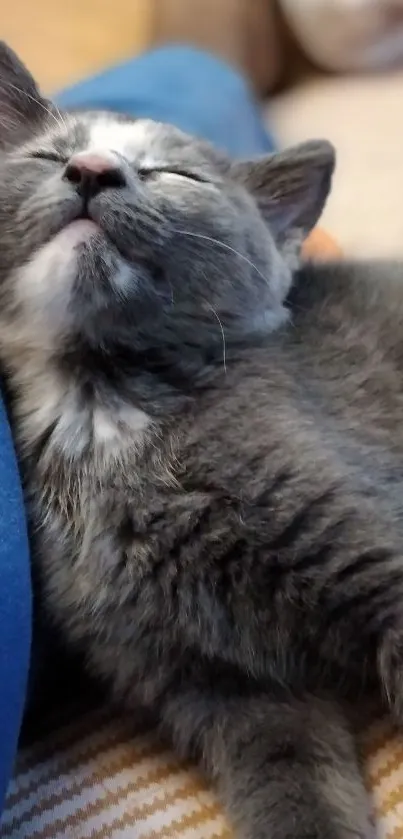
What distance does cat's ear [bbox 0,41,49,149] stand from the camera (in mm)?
966

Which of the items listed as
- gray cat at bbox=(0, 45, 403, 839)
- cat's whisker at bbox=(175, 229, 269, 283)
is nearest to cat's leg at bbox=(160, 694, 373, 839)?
gray cat at bbox=(0, 45, 403, 839)

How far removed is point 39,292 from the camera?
832mm

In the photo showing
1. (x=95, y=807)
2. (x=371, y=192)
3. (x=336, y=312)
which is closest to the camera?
(x=95, y=807)

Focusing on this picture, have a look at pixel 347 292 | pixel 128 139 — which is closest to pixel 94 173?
pixel 128 139

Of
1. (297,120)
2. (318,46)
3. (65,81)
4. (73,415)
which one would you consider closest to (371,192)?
(297,120)

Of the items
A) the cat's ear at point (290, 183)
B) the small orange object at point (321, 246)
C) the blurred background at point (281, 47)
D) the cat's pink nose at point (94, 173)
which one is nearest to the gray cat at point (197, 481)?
the cat's pink nose at point (94, 173)

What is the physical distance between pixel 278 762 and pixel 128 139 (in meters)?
0.61

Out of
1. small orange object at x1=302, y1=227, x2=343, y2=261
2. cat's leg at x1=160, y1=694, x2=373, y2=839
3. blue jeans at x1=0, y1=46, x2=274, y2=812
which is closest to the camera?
cat's leg at x1=160, y1=694, x2=373, y2=839

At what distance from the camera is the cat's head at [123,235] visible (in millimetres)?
810

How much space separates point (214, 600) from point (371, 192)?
37.3 inches

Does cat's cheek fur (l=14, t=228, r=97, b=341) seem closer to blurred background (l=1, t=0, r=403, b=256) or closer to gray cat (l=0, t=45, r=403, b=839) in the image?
gray cat (l=0, t=45, r=403, b=839)

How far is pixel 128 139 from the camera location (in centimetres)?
94

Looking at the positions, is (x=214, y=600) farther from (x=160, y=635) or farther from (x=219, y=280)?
(x=219, y=280)

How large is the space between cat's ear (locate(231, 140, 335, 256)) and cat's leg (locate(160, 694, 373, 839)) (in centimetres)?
51
